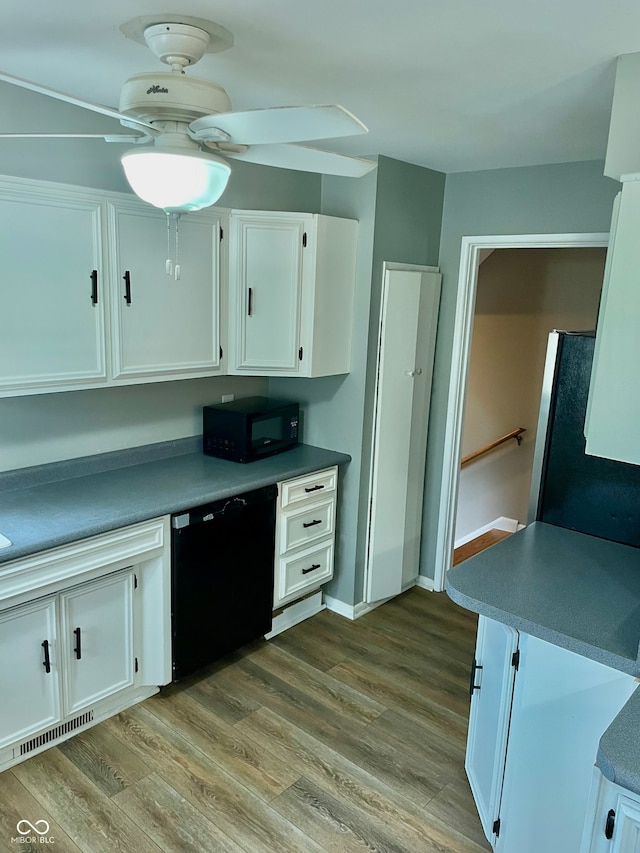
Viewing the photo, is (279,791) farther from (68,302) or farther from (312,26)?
(312,26)

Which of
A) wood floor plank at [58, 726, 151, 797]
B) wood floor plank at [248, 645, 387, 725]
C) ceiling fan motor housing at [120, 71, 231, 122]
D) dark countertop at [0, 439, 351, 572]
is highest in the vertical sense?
ceiling fan motor housing at [120, 71, 231, 122]

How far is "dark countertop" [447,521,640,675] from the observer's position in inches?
70.7

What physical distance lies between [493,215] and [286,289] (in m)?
1.19

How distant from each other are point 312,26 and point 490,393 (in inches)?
144

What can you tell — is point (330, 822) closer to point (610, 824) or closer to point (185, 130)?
point (610, 824)

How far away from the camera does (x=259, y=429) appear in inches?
129

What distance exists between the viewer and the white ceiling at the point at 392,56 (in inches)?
60.0

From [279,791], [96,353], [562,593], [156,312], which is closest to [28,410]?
[96,353]

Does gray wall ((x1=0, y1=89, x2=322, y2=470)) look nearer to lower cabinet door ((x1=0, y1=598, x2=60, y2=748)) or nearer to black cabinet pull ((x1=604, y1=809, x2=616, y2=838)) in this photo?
lower cabinet door ((x1=0, y1=598, x2=60, y2=748))

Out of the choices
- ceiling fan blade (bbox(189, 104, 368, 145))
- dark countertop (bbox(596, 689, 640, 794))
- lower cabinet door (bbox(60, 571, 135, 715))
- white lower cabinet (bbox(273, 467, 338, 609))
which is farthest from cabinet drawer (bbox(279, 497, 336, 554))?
ceiling fan blade (bbox(189, 104, 368, 145))

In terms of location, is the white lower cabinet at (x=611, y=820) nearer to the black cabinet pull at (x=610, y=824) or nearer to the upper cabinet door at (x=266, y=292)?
the black cabinet pull at (x=610, y=824)

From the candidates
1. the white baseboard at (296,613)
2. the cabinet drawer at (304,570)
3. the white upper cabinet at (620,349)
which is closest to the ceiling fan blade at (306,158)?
the white upper cabinet at (620,349)

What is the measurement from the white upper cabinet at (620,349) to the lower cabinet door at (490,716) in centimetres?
65

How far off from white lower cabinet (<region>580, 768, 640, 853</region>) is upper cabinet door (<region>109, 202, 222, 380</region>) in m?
2.14
